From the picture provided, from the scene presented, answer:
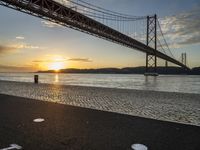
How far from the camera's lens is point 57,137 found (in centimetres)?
453

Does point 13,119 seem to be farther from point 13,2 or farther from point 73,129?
point 13,2

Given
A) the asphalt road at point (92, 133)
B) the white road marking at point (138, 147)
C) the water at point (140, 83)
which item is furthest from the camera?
the water at point (140, 83)

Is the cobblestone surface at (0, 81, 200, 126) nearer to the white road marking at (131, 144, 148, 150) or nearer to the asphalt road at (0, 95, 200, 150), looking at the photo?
the asphalt road at (0, 95, 200, 150)

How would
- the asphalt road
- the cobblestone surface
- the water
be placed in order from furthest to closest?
the water < the cobblestone surface < the asphalt road

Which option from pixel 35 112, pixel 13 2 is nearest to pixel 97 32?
pixel 13 2

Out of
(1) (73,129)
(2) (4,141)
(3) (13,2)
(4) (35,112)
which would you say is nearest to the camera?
(2) (4,141)

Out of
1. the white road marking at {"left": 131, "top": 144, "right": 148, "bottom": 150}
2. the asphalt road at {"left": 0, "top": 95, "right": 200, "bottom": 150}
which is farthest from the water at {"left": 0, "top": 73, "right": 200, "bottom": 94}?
the white road marking at {"left": 131, "top": 144, "right": 148, "bottom": 150}

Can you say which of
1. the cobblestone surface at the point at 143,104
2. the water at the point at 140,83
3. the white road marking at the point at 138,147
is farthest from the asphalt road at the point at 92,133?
the water at the point at 140,83

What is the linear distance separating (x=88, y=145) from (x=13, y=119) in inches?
114

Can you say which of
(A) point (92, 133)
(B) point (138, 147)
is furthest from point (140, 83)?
(B) point (138, 147)

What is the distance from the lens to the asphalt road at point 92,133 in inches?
162

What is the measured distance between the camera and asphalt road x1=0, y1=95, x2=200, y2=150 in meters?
4.12

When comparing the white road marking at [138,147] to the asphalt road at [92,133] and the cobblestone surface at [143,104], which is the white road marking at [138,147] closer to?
the asphalt road at [92,133]

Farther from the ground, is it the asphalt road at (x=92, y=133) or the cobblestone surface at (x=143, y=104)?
the asphalt road at (x=92, y=133)
